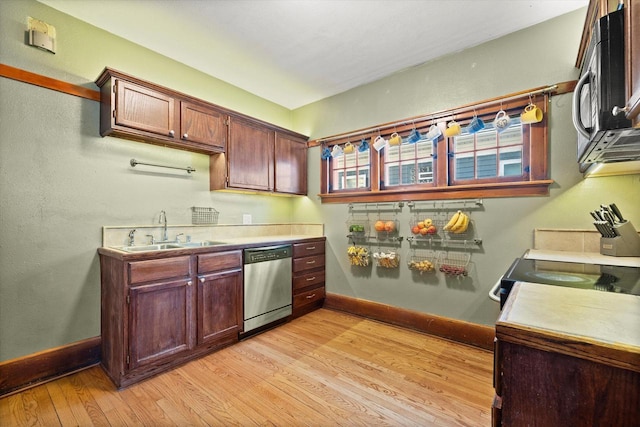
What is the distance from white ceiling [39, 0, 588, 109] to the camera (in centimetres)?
208

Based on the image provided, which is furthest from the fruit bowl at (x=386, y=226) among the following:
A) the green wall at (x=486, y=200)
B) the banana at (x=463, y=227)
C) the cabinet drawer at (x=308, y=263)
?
the cabinet drawer at (x=308, y=263)

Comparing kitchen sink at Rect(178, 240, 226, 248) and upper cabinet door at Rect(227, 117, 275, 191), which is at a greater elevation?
upper cabinet door at Rect(227, 117, 275, 191)

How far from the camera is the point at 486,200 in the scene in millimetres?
2529

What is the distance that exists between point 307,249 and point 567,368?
280 centimetres

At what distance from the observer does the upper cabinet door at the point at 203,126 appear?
2.55m

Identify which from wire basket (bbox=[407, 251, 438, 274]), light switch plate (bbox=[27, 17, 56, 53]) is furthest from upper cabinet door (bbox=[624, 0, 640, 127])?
light switch plate (bbox=[27, 17, 56, 53])

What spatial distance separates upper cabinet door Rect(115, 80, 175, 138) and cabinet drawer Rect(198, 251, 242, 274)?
3.69 ft

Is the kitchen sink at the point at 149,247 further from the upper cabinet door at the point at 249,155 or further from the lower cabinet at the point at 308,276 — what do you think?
the lower cabinet at the point at 308,276

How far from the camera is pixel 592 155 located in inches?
59.2

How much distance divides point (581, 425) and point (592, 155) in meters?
1.49

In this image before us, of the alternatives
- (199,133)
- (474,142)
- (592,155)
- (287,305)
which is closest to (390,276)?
(287,305)

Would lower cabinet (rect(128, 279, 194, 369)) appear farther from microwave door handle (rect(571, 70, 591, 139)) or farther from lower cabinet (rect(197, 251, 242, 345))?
microwave door handle (rect(571, 70, 591, 139))

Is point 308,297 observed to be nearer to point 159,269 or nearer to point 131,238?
point 159,269

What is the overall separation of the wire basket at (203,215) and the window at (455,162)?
138 centimetres
